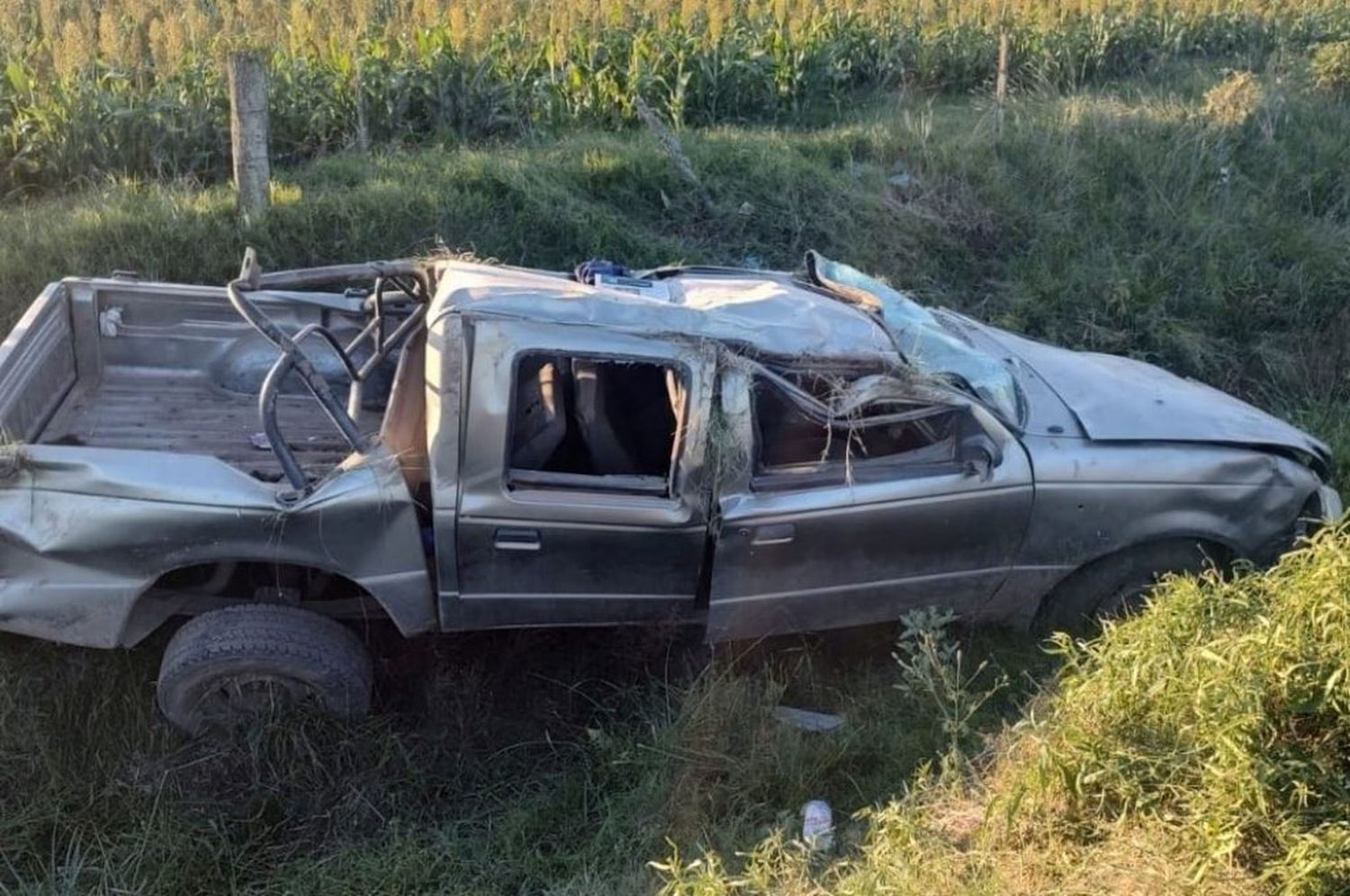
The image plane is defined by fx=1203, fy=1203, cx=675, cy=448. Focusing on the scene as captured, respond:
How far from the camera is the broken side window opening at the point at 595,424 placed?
4488 millimetres

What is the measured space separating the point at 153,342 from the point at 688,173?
4.76 meters

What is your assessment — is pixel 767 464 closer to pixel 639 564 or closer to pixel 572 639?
pixel 639 564

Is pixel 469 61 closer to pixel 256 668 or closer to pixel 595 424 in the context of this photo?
pixel 595 424

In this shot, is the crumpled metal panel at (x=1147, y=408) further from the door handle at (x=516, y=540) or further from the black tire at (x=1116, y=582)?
the door handle at (x=516, y=540)

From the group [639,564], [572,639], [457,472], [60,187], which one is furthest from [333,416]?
[60,187]

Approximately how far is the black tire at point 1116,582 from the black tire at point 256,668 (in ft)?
9.47

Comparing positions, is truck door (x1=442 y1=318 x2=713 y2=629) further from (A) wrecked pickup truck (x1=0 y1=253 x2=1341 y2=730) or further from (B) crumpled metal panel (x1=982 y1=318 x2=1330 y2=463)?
(B) crumpled metal panel (x1=982 y1=318 x2=1330 y2=463)

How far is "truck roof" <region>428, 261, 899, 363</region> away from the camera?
14.5ft

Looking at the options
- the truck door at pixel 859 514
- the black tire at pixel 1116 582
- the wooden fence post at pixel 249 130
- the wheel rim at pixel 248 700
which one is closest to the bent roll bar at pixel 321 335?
the wheel rim at pixel 248 700

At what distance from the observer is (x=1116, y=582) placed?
507 cm

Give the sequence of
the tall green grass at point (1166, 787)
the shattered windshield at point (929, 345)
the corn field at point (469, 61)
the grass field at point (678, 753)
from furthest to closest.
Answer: the corn field at point (469, 61) → the shattered windshield at point (929, 345) → the grass field at point (678, 753) → the tall green grass at point (1166, 787)

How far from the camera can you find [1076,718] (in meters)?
4.01

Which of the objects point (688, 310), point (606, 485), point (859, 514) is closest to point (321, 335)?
point (606, 485)

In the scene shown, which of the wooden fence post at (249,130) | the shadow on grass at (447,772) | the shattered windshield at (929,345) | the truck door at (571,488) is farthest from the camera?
the wooden fence post at (249,130)
